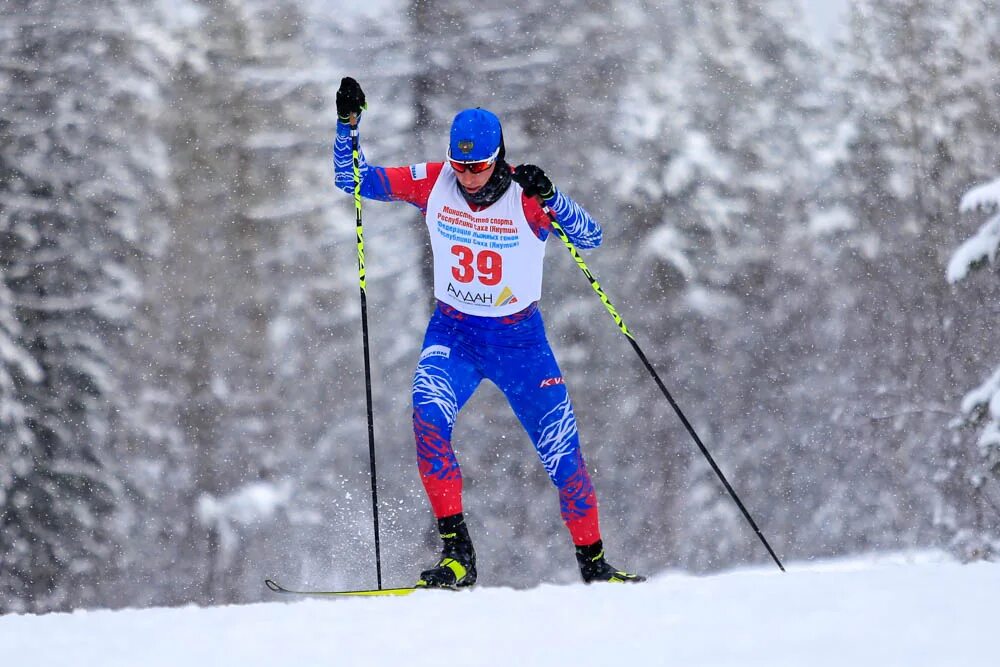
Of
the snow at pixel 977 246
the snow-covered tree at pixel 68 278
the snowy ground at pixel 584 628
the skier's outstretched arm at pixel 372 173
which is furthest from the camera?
the snow-covered tree at pixel 68 278

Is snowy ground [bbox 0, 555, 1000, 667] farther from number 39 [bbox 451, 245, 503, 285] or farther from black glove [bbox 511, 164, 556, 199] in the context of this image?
black glove [bbox 511, 164, 556, 199]

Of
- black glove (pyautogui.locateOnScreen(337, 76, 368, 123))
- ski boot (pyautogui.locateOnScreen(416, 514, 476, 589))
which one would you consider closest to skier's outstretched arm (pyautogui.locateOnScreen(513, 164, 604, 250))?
black glove (pyautogui.locateOnScreen(337, 76, 368, 123))

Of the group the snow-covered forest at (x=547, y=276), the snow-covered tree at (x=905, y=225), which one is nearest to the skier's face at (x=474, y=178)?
the snow-covered forest at (x=547, y=276)

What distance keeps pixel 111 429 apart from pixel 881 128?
1611 cm

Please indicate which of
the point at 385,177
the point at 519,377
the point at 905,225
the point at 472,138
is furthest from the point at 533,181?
the point at 905,225

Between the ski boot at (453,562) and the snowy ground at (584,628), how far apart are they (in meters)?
0.82

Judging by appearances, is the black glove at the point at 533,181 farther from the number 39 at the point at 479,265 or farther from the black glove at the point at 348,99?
the black glove at the point at 348,99

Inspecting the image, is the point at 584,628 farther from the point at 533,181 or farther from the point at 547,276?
the point at 547,276

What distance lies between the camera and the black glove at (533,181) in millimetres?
5512

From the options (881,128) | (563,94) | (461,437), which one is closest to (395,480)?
(461,437)

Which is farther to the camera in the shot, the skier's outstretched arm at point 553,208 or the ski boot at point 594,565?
the ski boot at point 594,565

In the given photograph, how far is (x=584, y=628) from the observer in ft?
12.6

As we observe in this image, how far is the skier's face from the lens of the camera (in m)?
5.55

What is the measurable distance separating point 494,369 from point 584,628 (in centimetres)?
212
